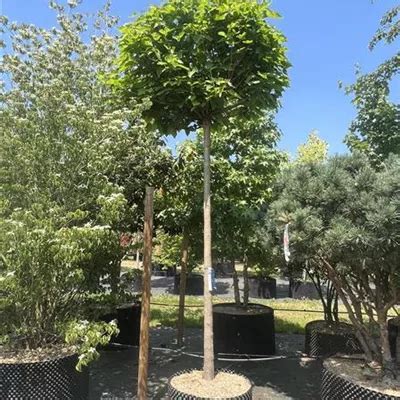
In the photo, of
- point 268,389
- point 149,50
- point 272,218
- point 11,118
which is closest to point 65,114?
point 11,118

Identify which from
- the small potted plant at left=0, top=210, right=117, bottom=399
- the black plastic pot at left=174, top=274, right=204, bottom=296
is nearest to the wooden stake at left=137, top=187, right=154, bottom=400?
the small potted plant at left=0, top=210, right=117, bottom=399

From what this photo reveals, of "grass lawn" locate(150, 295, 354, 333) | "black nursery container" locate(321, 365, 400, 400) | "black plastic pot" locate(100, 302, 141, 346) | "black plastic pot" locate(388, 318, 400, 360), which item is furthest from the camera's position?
"grass lawn" locate(150, 295, 354, 333)

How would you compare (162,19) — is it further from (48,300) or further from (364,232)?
(48,300)

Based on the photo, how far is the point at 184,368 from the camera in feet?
18.4

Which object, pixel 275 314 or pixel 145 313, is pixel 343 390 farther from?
pixel 275 314

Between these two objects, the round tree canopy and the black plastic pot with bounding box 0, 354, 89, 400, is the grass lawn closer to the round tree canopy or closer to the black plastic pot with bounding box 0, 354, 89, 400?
the black plastic pot with bounding box 0, 354, 89, 400

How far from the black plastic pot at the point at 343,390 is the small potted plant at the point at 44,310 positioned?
2.00 metres

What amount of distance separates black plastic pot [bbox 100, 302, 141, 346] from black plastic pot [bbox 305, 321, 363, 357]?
2.64m

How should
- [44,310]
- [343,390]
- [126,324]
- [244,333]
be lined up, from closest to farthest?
1. [343,390]
2. [44,310]
3. [244,333]
4. [126,324]

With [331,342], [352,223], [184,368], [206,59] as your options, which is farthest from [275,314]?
[206,59]

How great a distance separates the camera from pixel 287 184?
159 inches

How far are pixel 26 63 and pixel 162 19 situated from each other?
302cm

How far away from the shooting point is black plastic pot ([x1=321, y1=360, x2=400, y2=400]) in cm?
339

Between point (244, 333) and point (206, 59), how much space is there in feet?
13.3
